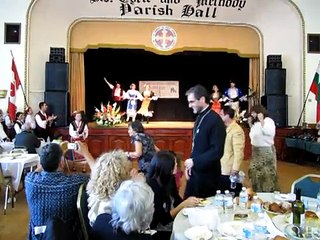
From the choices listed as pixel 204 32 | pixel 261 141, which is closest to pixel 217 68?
pixel 204 32

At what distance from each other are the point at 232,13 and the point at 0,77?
19.9ft

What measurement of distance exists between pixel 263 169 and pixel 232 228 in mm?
2434

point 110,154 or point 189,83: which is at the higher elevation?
point 189,83

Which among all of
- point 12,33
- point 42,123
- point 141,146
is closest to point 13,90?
point 42,123

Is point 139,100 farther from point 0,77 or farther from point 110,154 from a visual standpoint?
point 110,154

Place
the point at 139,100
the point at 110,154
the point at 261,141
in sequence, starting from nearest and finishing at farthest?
the point at 110,154, the point at 261,141, the point at 139,100

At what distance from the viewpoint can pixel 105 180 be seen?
2258 millimetres

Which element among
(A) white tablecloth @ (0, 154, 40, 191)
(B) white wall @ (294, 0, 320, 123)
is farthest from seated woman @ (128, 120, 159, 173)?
(B) white wall @ (294, 0, 320, 123)

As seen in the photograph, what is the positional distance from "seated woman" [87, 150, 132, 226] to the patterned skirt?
2.52 m

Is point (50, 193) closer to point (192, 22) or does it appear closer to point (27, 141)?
point (27, 141)

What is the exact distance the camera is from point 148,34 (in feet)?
→ 34.1

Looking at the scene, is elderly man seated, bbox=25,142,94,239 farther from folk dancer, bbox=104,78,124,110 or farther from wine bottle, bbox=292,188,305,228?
folk dancer, bbox=104,78,124,110

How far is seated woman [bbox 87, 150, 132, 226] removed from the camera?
7.38 feet

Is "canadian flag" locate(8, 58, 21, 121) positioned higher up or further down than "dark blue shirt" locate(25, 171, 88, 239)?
higher up
